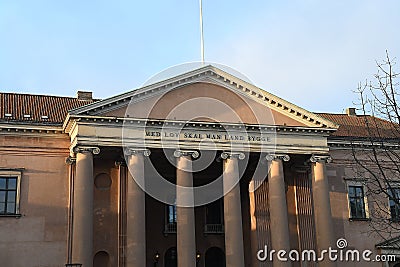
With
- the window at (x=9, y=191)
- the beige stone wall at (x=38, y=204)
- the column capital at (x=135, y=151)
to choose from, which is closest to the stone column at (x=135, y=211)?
the column capital at (x=135, y=151)

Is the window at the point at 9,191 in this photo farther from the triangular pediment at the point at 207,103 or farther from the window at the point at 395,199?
the window at the point at 395,199

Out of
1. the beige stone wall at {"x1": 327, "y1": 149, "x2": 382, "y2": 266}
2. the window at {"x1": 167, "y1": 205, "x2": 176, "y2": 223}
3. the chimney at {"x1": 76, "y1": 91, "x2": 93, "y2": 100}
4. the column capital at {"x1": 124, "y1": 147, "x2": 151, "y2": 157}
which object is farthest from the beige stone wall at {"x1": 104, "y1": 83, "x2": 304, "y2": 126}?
the chimney at {"x1": 76, "y1": 91, "x2": 93, "y2": 100}

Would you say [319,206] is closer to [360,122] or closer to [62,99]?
[360,122]

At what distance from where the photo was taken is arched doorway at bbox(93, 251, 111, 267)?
30797 mm

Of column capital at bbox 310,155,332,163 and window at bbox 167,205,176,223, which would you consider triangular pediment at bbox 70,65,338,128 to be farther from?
window at bbox 167,205,176,223

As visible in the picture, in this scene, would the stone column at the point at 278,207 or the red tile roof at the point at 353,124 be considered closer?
the stone column at the point at 278,207

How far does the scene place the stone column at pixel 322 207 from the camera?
103ft

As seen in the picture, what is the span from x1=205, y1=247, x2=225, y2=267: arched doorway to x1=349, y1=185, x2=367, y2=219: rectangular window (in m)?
8.75

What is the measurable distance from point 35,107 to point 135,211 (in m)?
10.5

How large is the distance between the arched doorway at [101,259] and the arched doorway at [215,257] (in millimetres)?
7282

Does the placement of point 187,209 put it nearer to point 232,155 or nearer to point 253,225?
point 232,155

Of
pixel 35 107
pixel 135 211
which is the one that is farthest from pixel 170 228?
pixel 35 107

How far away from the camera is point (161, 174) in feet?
112

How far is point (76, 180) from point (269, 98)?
11932 millimetres
